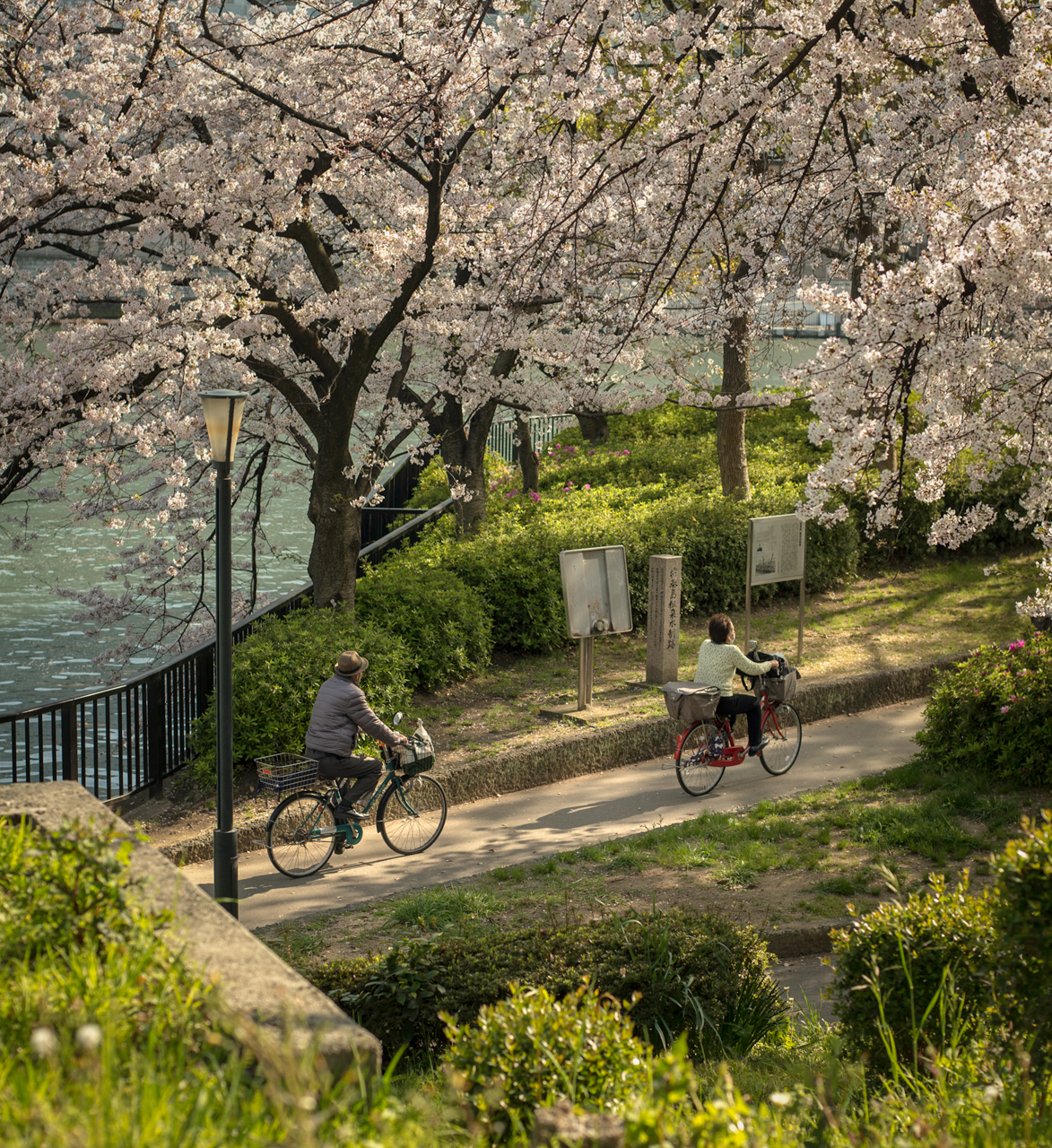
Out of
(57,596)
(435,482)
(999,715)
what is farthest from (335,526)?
(57,596)

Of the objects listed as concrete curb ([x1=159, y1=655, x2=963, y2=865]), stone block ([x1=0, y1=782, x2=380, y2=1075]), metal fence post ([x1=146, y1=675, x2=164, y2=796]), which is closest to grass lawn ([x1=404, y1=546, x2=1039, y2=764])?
concrete curb ([x1=159, y1=655, x2=963, y2=865])

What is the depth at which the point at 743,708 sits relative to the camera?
9109 mm

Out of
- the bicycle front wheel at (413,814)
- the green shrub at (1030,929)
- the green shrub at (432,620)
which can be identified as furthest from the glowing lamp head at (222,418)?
the green shrub at (1030,929)

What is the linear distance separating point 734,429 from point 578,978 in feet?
38.8

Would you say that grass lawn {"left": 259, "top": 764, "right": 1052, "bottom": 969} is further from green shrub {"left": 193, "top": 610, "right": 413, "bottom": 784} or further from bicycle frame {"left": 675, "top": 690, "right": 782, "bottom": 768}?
green shrub {"left": 193, "top": 610, "right": 413, "bottom": 784}

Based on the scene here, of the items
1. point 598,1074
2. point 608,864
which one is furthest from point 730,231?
point 598,1074

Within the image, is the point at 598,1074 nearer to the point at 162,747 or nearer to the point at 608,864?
the point at 608,864

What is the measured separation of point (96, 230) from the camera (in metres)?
9.80

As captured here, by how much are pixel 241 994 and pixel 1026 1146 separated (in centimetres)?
190

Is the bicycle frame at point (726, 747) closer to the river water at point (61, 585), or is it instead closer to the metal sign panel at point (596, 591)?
the metal sign panel at point (596, 591)

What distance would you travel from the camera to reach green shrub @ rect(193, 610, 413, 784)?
8891 millimetres

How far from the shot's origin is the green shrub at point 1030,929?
3.45m

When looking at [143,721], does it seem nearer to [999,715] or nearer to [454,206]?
[454,206]

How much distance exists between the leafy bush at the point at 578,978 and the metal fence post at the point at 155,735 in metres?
4.42
